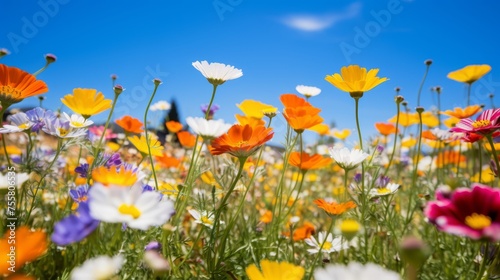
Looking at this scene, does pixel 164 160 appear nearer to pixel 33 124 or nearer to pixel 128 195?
pixel 33 124

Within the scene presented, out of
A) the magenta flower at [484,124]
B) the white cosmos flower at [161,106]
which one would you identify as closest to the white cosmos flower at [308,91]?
the magenta flower at [484,124]

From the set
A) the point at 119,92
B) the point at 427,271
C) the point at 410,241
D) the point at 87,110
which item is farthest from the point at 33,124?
the point at 427,271

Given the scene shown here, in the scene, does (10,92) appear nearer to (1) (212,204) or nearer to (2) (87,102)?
(2) (87,102)

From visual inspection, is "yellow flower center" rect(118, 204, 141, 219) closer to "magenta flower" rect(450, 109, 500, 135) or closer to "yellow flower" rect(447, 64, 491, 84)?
"magenta flower" rect(450, 109, 500, 135)

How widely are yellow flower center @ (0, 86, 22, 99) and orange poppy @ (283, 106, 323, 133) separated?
69 centimetres

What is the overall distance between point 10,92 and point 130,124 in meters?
0.47

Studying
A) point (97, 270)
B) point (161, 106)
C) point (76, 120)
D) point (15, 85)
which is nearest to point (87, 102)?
point (76, 120)

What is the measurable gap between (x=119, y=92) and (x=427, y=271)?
4.00 ft

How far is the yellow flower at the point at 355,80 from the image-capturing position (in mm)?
1026

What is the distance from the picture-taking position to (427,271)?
1.35m

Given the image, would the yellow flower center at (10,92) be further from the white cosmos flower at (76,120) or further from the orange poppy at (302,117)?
the orange poppy at (302,117)

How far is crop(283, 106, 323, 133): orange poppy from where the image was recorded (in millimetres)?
1012

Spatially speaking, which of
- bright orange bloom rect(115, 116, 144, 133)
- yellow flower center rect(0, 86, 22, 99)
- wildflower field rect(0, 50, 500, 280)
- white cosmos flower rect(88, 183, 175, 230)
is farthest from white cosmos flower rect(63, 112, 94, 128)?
white cosmos flower rect(88, 183, 175, 230)

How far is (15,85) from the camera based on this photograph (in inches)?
36.5
